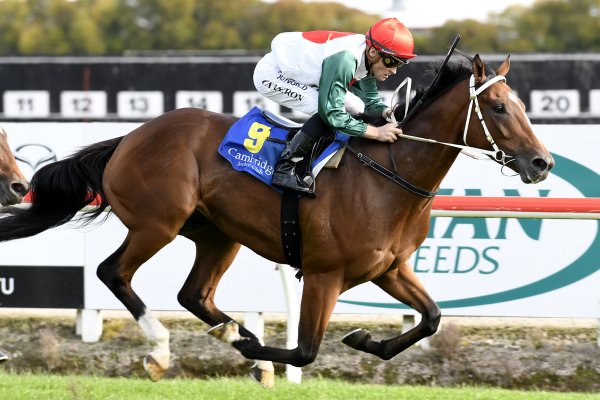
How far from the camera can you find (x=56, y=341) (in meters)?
6.89

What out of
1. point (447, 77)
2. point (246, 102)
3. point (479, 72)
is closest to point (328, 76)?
point (447, 77)

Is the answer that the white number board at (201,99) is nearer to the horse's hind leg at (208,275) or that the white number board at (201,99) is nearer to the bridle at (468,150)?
the horse's hind leg at (208,275)

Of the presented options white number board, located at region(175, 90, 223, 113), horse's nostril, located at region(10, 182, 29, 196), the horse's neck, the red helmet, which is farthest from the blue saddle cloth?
white number board, located at region(175, 90, 223, 113)

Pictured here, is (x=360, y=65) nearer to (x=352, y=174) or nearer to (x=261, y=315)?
(x=352, y=174)

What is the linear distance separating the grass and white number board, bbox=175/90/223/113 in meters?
5.60

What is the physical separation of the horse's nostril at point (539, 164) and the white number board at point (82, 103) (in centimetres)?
741

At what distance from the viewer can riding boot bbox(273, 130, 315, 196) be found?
489 centimetres

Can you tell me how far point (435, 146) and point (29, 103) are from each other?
24.8ft

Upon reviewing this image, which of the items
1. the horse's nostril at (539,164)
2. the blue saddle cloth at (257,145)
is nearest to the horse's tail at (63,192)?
the blue saddle cloth at (257,145)

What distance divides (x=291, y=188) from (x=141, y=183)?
76 cm

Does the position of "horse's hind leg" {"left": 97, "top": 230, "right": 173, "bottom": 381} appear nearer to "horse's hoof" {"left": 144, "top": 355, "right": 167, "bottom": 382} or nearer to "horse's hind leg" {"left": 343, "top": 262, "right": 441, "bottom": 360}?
"horse's hoof" {"left": 144, "top": 355, "right": 167, "bottom": 382}

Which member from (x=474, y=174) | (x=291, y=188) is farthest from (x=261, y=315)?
(x=291, y=188)

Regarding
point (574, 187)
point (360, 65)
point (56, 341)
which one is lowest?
point (56, 341)

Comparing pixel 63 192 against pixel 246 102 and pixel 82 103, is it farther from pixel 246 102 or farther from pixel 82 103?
pixel 82 103
